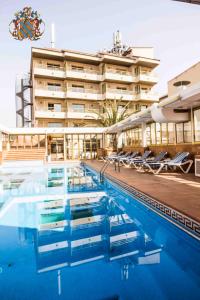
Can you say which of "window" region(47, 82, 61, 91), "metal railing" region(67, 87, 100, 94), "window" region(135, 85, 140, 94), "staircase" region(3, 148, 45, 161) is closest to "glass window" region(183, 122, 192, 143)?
"staircase" region(3, 148, 45, 161)

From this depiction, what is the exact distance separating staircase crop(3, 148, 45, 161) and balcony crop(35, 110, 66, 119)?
643 cm

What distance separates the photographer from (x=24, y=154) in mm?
21953

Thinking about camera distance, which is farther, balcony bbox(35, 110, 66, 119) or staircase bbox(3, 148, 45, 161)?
balcony bbox(35, 110, 66, 119)

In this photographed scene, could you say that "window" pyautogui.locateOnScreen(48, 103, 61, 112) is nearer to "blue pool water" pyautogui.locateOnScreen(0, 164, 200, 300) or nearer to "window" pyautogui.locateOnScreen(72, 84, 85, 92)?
"window" pyautogui.locateOnScreen(72, 84, 85, 92)

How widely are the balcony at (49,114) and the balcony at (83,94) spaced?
255cm

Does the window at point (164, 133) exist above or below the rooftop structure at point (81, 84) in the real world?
below

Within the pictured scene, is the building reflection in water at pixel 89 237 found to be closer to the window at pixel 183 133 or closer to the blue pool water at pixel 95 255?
the blue pool water at pixel 95 255

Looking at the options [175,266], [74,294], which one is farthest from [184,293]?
[74,294]

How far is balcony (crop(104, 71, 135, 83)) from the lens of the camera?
30625mm

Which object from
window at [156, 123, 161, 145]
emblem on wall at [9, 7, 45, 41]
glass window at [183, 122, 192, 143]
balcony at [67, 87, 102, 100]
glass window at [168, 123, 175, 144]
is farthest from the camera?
balcony at [67, 87, 102, 100]

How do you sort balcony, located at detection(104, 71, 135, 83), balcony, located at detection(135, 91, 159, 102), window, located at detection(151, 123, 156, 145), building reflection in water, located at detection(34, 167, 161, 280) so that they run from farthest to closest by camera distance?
balcony, located at detection(135, 91, 159, 102) → balcony, located at detection(104, 71, 135, 83) → window, located at detection(151, 123, 156, 145) → building reflection in water, located at detection(34, 167, 161, 280)

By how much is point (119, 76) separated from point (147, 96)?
16.4 feet

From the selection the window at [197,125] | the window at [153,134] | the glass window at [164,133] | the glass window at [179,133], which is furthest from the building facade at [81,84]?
the window at [197,125]

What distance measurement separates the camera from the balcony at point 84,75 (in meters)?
29.1
